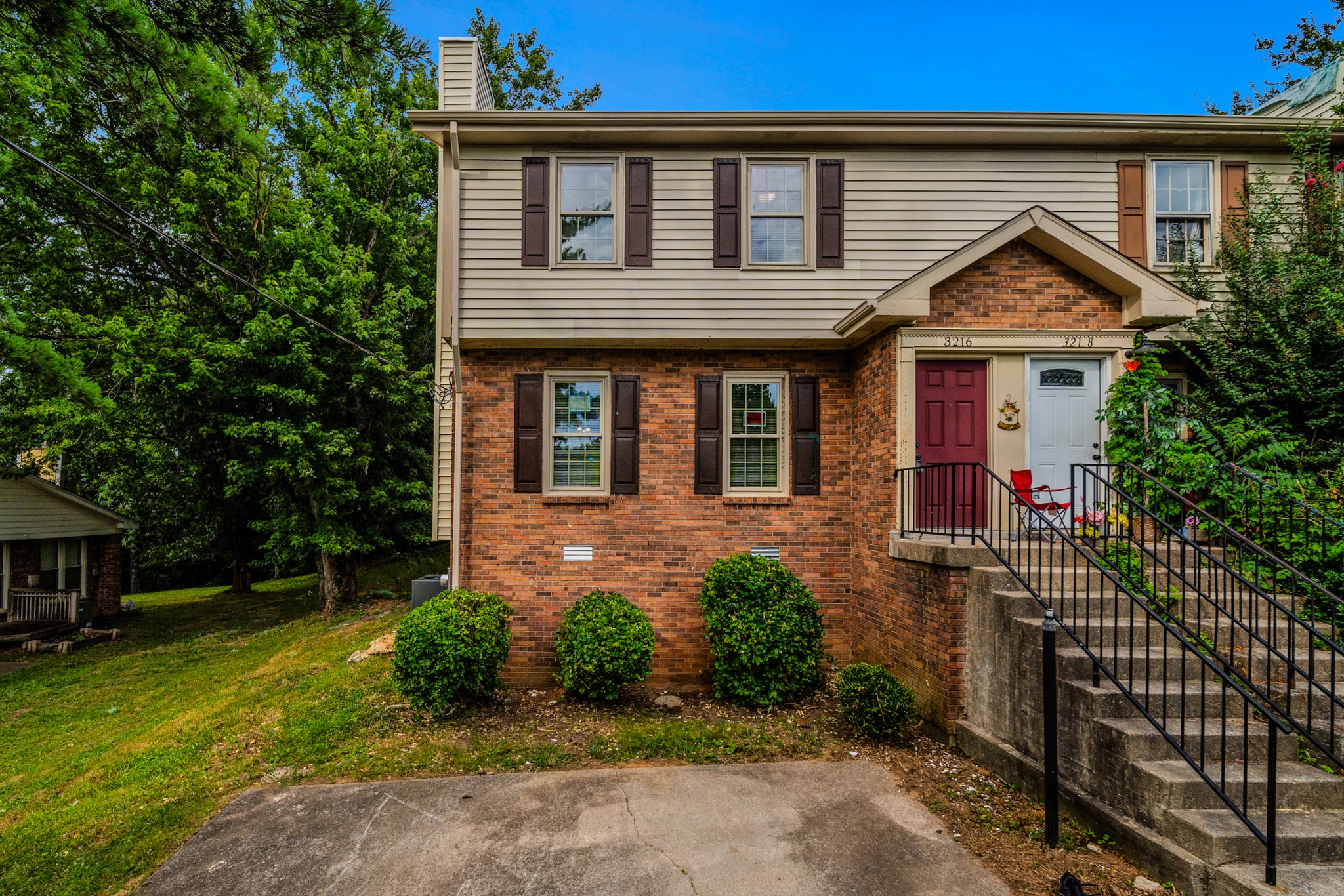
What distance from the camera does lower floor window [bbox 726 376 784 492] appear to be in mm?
7863

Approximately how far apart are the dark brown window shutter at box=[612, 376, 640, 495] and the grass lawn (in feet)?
8.76

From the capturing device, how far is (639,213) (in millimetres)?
7684

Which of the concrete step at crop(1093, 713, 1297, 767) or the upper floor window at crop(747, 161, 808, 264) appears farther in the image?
the upper floor window at crop(747, 161, 808, 264)

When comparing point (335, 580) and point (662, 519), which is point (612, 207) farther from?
point (335, 580)

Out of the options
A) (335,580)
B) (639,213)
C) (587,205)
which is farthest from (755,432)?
(335,580)

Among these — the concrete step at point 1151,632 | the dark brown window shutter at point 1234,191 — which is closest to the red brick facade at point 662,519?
the concrete step at point 1151,632

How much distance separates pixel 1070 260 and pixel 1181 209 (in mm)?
2793

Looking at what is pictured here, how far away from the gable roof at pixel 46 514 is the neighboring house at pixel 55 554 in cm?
2

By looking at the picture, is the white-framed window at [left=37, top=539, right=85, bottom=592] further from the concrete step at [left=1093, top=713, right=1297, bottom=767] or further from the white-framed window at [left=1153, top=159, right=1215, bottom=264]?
the white-framed window at [left=1153, top=159, right=1215, bottom=264]

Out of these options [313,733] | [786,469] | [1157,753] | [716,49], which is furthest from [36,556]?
[716,49]

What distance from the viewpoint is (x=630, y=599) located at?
24.8 feet

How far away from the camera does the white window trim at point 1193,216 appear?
7.72m

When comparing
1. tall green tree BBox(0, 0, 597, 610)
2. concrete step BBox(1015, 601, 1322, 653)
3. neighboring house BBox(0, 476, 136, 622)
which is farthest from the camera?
neighboring house BBox(0, 476, 136, 622)

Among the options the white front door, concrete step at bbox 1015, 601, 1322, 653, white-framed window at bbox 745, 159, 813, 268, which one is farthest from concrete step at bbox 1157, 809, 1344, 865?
white-framed window at bbox 745, 159, 813, 268
